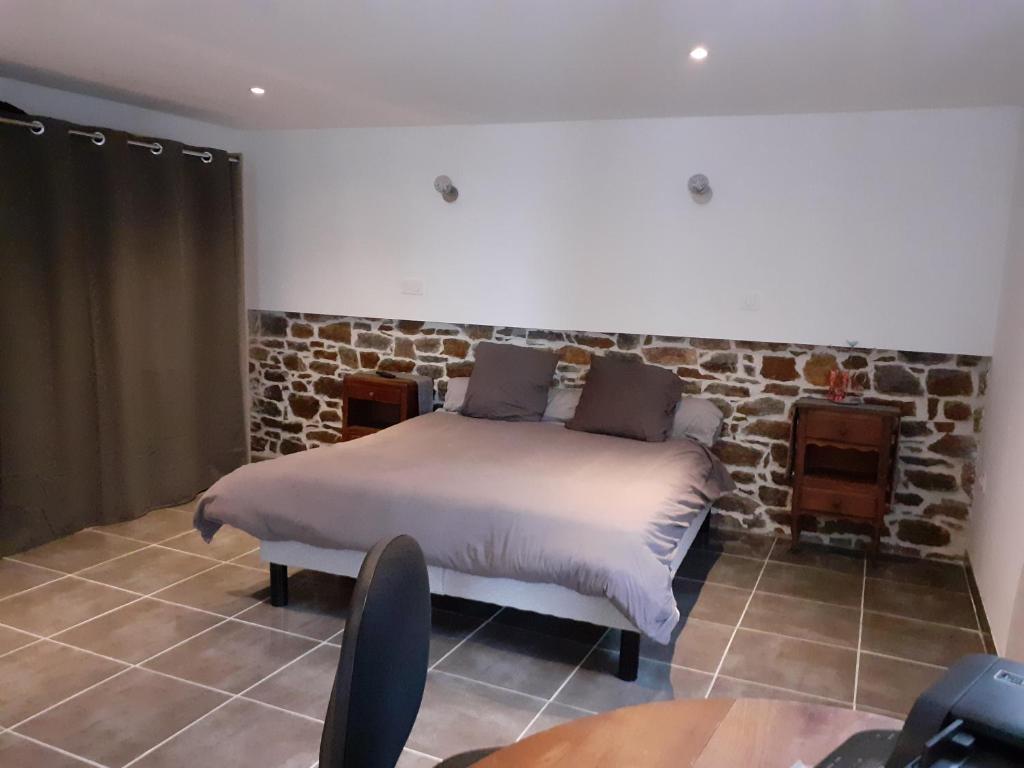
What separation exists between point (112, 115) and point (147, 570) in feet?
8.20

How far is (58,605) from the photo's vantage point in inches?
131

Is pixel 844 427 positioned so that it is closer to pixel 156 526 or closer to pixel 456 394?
pixel 456 394

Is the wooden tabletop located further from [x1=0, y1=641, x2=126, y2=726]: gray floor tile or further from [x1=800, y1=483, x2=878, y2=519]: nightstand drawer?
[x1=800, y1=483, x2=878, y2=519]: nightstand drawer

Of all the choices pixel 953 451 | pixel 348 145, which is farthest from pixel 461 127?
pixel 953 451

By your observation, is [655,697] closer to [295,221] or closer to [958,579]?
[958,579]

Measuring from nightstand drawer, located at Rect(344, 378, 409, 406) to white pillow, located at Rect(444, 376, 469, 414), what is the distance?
25cm

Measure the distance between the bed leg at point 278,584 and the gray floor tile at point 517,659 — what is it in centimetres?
85

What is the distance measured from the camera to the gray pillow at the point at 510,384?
176 inches

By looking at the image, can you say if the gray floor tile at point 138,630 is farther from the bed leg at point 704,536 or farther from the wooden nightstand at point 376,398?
the bed leg at point 704,536

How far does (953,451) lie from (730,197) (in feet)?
5.69

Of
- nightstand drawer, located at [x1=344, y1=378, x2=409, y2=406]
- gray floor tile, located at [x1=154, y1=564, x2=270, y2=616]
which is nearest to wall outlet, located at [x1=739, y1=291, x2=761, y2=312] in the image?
nightstand drawer, located at [x1=344, y1=378, x2=409, y2=406]

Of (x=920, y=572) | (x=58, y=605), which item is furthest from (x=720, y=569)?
(x=58, y=605)

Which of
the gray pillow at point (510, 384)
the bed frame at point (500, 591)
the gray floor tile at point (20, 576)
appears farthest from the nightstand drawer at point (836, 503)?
the gray floor tile at point (20, 576)

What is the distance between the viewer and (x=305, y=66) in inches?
134
